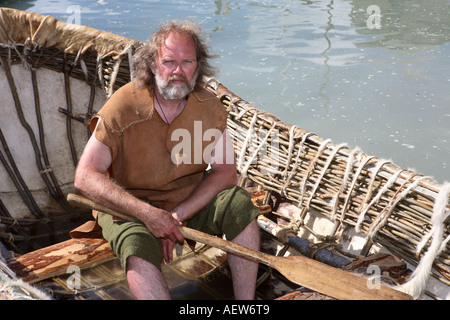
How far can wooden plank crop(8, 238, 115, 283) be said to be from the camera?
2330mm

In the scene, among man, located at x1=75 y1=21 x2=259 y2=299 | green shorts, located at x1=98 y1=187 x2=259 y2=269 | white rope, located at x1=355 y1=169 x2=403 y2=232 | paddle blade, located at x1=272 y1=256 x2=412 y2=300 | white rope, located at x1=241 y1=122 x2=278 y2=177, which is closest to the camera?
paddle blade, located at x1=272 y1=256 x2=412 y2=300

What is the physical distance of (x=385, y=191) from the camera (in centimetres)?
247

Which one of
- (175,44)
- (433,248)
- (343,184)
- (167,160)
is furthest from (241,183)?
(433,248)

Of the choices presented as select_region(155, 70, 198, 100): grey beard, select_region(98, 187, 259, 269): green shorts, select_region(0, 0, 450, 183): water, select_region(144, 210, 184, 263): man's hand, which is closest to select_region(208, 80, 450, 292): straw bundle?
select_region(98, 187, 259, 269): green shorts

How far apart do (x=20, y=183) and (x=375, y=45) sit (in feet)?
30.2

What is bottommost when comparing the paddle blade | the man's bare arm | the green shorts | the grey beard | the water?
the water

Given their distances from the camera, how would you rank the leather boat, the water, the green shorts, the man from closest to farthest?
the green shorts < the man < the leather boat < the water

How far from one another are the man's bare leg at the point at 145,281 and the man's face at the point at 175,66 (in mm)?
806

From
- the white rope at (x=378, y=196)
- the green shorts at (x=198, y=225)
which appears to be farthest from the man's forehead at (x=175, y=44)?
the white rope at (x=378, y=196)

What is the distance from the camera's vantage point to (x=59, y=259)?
2.42 meters

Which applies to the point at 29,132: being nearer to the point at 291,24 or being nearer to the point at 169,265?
the point at 169,265

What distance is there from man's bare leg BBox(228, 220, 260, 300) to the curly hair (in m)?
0.84

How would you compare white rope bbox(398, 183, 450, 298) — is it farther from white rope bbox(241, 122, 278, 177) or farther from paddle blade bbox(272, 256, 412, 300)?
white rope bbox(241, 122, 278, 177)

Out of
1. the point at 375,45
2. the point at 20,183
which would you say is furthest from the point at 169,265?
the point at 375,45
